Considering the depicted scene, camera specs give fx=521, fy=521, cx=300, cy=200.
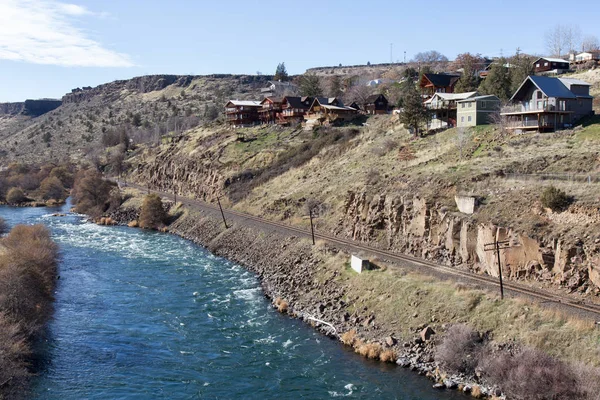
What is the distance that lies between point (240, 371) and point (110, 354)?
295 inches

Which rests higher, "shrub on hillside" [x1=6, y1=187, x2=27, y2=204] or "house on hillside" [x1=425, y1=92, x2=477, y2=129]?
"house on hillside" [x1=425, y1=92, x2=477, y2=129]

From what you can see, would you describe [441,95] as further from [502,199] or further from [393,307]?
[393,307]

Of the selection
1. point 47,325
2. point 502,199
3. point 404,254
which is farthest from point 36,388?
point 502,199

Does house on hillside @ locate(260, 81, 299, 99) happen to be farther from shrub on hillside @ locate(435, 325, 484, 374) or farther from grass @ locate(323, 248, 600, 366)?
shrub on hillside @ locate(435, 325, 484, 374)

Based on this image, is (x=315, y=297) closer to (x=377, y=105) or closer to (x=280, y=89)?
(x=377, y=105)

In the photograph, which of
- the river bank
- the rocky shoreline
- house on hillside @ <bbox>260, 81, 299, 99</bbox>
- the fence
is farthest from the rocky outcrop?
house on hillside @ <bbox>260, 81, 299, 99</bbox>

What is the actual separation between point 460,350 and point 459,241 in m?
11.2

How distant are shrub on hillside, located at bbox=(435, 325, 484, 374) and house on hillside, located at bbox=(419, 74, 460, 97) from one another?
176 ft

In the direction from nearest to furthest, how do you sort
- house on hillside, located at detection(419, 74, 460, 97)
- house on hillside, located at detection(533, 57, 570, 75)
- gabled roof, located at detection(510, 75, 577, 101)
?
gabled roof, located at detection(510, 75, 577, 101) < house on hillside, located at detection(419, 74, 460, 97) < house on hillside, located at detection(533, 57, 570, 75)

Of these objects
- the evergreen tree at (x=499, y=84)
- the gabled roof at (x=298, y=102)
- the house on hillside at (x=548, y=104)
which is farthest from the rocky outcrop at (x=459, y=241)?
the gabled roof at (x=298, y=102)

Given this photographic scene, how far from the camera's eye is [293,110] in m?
87.8

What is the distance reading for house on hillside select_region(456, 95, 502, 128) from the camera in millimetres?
55600

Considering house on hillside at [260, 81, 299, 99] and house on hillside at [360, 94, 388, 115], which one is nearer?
house on hillside at [360, 94, 388, 115]

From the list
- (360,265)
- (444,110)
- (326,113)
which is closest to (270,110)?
(326,113)
